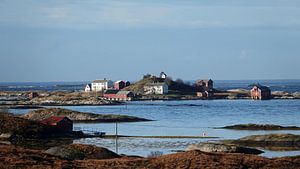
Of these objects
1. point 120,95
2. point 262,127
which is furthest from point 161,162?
point 120,95

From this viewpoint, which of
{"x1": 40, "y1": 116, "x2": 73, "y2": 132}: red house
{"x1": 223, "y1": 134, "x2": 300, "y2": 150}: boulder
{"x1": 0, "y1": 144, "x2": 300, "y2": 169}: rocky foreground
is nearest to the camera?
{"x1": 0, "y1": 144, "x2": 300, "y2": 169}: rocky foreground

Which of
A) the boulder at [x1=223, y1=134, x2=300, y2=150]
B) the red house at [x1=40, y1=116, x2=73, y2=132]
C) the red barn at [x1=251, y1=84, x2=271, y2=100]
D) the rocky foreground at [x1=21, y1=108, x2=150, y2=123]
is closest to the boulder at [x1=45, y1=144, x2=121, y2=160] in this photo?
the boulder at [x1=223, y1=134, x2=300, y2=150]

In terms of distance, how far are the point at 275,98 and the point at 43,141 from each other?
137 m

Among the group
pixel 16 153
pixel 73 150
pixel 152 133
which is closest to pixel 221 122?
pixel 152 133

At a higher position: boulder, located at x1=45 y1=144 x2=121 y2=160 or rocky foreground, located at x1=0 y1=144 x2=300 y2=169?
rocky foreground, located at x1=0 y1=144 x2=300 y2=169

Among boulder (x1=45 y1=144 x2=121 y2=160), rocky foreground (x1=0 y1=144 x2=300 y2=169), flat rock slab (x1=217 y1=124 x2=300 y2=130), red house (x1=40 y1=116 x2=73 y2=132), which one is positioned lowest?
flat rock slab (x1=217 y1=124 x2=300 y2=130)

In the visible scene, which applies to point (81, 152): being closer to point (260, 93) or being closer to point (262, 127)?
point (262, 127)

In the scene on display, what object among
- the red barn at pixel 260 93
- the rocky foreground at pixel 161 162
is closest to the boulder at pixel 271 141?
the rocky foreground at pixel 161 162

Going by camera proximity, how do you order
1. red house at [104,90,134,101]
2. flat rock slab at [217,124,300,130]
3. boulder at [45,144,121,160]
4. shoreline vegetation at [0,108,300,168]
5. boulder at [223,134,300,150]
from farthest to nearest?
red house at [104,90,134,101]
flat rock slab at [217,124,300,130]
boulder at [223,134,300,150]
boulder at [45,144,121,160]
shoreline vegetation at [0,108,300,168]

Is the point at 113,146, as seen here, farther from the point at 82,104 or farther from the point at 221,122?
the point at 82,104

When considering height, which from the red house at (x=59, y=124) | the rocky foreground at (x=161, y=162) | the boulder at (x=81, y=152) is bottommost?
the red house at (x=59, y=124)

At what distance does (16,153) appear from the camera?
3228 centimetres

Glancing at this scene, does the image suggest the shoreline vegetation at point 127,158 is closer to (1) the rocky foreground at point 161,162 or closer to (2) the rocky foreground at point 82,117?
(1) the rocky foreground at point 161,162

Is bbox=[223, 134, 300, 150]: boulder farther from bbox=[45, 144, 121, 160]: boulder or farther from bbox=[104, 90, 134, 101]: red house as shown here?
bbox=[104, 90, 134, 101]: red house
